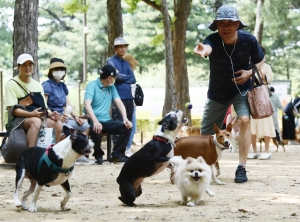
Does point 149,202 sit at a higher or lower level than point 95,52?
lower

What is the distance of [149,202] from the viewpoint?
23.7 feet

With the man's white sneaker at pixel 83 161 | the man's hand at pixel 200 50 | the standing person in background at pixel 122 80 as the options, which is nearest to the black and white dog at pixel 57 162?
the man's hand at pixel 200 50

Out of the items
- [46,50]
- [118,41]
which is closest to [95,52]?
[46,50]

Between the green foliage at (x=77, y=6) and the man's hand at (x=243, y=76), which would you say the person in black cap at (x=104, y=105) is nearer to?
the man's hand at (x=243, y=76)

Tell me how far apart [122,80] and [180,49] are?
9.86 meters

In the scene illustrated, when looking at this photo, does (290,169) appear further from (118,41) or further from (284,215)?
(284,215)

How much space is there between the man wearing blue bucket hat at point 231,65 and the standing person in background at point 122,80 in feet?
13.3

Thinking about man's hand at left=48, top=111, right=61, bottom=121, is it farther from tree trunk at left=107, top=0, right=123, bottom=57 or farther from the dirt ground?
tree trunk at left=107, top=0, right=123, bottom=57

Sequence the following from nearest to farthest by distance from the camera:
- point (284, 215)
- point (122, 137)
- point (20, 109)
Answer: point (284, 215) → point (20, 109) → point (122, 137)

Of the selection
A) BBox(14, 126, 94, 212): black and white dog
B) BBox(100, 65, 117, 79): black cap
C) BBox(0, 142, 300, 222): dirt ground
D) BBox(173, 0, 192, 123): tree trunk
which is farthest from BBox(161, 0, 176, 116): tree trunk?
BBox(14, 126, 94, 212): black and white dog

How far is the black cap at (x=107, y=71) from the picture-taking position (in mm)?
11891

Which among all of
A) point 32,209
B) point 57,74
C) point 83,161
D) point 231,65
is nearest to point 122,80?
point 57,74

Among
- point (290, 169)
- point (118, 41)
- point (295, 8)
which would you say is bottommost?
point (290, 169)

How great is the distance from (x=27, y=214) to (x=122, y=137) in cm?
590
